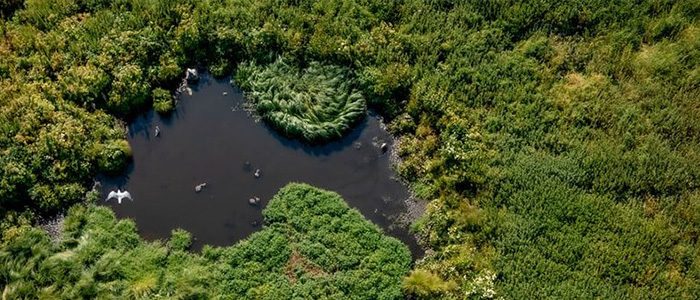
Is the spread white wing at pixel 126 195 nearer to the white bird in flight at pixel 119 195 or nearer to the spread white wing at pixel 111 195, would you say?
the white bird in flight at pixel 119 195

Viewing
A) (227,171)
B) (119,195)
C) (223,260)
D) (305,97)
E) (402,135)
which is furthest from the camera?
(305,97)

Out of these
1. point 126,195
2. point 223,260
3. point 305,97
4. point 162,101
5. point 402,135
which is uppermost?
point 162,101

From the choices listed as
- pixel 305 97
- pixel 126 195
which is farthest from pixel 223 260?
pixel 305 97

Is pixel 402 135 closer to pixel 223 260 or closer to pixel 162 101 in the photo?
pixel 223 260

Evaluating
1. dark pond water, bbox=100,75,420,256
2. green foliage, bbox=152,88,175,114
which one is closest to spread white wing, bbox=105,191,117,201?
dark pond water, bbox=100,75,420,256

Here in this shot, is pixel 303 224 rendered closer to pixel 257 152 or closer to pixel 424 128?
pixel 257 152

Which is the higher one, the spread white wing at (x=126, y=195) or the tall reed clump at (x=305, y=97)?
the tall reed clump at (x=305, y=97)

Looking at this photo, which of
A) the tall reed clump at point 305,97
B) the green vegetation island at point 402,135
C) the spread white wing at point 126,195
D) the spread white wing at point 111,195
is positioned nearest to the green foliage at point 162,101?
the green vegetation island at point 402,135
